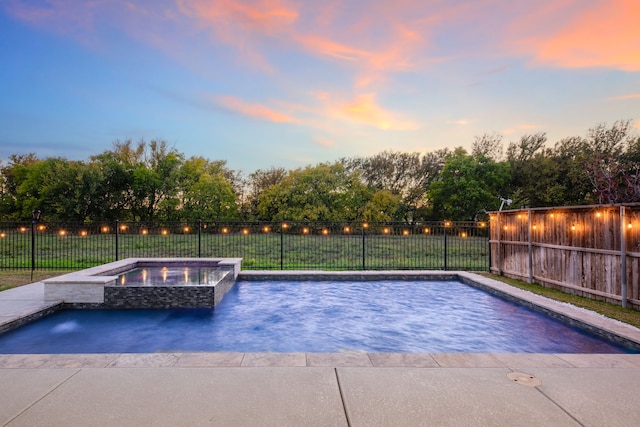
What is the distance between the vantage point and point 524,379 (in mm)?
3379

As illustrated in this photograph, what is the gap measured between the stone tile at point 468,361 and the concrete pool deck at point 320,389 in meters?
0.01

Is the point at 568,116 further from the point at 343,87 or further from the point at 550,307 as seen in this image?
the point at 550,307

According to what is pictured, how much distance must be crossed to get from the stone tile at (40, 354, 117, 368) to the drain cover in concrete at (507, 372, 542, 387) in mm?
4047

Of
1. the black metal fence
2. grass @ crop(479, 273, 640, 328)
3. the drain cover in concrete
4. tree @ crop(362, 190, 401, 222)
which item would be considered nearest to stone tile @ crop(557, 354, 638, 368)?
the drain cover in concrete

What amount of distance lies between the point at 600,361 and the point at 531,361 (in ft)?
2.46

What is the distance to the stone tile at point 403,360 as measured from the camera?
374cm

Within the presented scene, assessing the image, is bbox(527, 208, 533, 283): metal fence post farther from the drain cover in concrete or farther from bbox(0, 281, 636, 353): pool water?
the drain cover in concrete

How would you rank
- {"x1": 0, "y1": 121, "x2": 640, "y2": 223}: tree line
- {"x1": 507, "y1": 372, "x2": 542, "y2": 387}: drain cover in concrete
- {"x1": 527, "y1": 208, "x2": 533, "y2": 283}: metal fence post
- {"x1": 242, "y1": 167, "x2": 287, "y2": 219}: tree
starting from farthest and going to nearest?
{"x1": 242, "y1": 167, "x2": 287, "y2": 219}: tree, {"x1": 0, "y1": 121, "x2": 640, "y2": 223}: tree line, {"x1": 527, "y1": 208, "x2": 533, "y2": 283}: metal fence post, {"x1": 507, "y1": 372, "x2": 542, "y2": 387}: drain cover in concrete

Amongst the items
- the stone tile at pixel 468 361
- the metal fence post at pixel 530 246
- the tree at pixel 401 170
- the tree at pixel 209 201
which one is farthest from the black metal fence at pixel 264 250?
the tree at pixel 401 170

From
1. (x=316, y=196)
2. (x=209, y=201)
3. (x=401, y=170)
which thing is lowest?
(x=209, y=201)

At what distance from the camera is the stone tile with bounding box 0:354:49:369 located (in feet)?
12.1

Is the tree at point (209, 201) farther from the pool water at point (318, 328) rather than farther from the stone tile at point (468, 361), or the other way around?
the stone tile at point (468, 361)

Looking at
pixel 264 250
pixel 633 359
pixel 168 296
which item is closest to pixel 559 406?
pixel 633 359

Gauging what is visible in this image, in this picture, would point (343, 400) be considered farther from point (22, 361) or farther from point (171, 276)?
point (171, 276)
